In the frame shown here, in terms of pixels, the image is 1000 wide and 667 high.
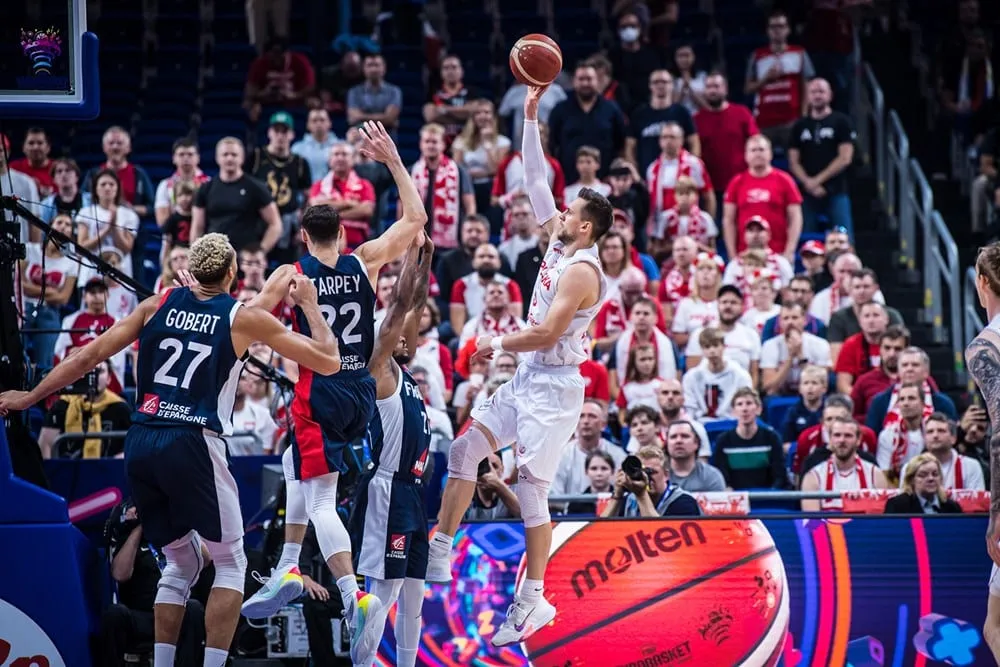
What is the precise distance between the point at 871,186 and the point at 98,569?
12032mm

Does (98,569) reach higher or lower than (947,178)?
lower

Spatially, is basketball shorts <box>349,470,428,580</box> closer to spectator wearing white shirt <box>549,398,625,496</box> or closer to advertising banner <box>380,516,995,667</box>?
advertising banner <box>380,516,995,667</box>

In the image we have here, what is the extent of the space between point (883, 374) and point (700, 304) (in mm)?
2021

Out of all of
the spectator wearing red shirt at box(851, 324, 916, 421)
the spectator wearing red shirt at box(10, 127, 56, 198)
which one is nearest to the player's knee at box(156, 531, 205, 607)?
the spectator wearing red shirt at box(851, 324, 916, 421)

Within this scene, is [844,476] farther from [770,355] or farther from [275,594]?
[275,594]

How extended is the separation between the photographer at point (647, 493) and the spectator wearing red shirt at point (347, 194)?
565cm

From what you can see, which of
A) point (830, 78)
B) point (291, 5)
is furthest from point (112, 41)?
point (830, 78)

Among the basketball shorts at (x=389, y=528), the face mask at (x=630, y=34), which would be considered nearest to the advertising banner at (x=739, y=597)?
the basketball shorts at (x=389, y=528)

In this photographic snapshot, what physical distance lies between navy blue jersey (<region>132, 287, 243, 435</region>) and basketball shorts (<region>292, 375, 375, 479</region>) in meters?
0.70

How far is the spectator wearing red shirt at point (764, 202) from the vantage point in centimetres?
1570

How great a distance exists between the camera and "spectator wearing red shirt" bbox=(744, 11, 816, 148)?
1772 cm

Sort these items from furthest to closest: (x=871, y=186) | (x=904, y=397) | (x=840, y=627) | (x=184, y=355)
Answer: (x=871, y=186)
(x=904, y=397)
(x=840, y=627)
(x=184, y=355)

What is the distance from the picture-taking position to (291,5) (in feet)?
70.0

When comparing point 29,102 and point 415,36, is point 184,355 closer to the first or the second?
point 29,102
